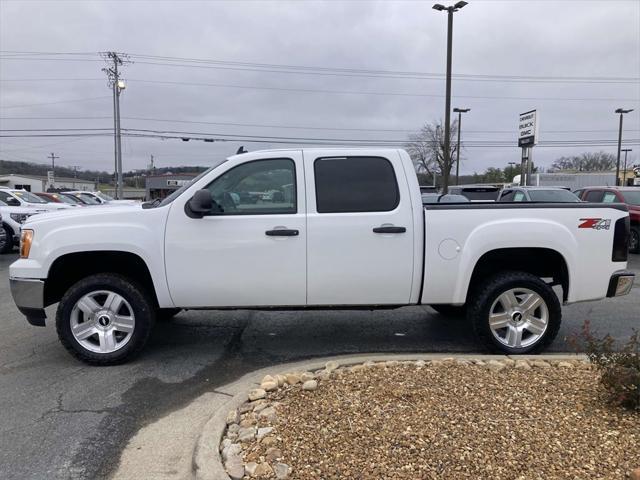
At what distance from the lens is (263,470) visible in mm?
2879

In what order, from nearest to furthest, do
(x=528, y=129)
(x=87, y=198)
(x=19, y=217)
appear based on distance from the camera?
(x=19, y=217)
(x=87, y=198)
(x=528, y=129)

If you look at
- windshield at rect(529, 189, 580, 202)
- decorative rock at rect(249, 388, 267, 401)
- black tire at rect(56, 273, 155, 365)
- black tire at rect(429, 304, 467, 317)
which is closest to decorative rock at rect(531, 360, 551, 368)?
black tire at rect(429, 304, 467, 317)

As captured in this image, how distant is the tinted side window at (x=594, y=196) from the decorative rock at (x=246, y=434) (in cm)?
1406

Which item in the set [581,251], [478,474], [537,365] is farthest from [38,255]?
[581,251]

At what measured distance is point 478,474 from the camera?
2.74 m

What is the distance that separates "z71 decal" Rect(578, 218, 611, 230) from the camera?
16.0 ft

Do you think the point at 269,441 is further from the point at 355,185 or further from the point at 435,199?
the point at 435,199

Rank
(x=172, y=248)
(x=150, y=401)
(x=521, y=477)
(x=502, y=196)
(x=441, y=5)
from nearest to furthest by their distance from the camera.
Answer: (x=521, y=477) → (x=150, y=401) → (x=172, y=248) → (x=502, y=196) → (x=441, y=5)

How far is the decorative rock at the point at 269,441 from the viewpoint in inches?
123

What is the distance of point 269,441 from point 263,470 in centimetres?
27

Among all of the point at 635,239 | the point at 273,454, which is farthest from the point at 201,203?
the point at 635,239

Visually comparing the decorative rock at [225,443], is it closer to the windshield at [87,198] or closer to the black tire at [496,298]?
the black tire at [496,298]

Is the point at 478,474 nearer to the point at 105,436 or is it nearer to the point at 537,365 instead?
the point at 537,365

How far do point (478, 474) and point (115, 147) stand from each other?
37320 mm
